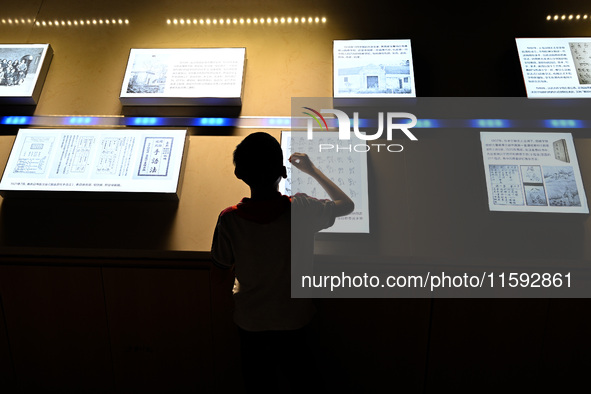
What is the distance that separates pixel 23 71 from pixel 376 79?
2.02 meters

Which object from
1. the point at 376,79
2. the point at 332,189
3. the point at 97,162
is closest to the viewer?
the point at 332,189

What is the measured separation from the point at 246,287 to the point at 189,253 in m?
0.51

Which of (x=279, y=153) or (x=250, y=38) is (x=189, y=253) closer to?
(x=279, y=153)

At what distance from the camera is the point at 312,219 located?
166cm

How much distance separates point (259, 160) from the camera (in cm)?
153

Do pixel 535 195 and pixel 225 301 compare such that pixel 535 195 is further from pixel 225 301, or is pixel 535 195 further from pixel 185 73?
pixel 185 73

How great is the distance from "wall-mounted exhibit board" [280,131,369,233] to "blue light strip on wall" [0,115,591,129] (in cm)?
12

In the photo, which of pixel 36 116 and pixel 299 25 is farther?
pixel 299 25

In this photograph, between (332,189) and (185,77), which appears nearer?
→ (332,189)

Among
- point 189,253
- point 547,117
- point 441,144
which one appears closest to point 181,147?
point 189,253

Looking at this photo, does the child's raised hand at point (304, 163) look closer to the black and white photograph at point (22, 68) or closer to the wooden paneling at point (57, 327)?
the wooden paneling at point (57, 327)

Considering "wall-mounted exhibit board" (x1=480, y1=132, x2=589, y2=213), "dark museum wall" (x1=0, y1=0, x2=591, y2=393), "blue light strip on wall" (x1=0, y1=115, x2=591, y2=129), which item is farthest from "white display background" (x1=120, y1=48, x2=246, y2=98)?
"wall-mounted exhibit board" (x1=480, y1=132, x2=589, y2=213)

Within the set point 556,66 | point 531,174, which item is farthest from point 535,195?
point 556,66

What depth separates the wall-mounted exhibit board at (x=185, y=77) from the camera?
2621 millimetres
